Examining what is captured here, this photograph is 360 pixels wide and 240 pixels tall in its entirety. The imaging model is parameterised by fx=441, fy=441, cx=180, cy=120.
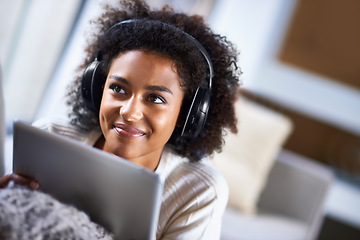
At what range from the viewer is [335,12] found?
3295mm

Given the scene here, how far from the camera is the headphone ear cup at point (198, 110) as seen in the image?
2.71ft

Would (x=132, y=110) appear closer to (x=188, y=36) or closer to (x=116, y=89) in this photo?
(x=116, y=89)

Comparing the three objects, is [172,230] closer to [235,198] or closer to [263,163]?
[235,198]

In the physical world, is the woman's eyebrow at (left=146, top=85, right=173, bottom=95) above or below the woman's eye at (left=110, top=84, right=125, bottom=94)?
above

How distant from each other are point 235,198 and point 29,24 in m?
1.11

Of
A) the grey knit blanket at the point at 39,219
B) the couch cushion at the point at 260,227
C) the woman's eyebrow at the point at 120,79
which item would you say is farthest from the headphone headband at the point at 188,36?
the couch cushion at the point at 260,227

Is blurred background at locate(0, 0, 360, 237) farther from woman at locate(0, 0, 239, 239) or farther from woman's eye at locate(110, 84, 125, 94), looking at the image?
woman's eye at locate(110, 84, 125, 94)

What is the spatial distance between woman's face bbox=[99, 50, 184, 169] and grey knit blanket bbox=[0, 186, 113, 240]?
150 millimetres

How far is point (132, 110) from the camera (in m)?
0.75

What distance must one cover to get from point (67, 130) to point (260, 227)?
1.16 m

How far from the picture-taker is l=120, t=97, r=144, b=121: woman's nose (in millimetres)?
747

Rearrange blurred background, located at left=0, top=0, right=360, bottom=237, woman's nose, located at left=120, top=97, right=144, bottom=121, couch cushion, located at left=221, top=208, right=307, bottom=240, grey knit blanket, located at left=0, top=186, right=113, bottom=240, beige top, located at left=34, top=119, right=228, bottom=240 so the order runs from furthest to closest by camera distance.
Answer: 1. blurred background, located at left=0, top=0, right=360, bottom=237
2. couch cushion, located at left=221, top=208, right=307, bottom=240
3. beige top, located at left=34, top=119, right=228, bottom=240
4. woman's nose, located at left=120, top=97, right=144, bottom=121
5. grey knit blanket, located at left=0, top=186, right=113, bottom=240

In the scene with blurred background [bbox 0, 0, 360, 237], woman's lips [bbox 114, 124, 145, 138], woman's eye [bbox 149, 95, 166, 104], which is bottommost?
woman's lips [bbox 114, 124, 145, 138]

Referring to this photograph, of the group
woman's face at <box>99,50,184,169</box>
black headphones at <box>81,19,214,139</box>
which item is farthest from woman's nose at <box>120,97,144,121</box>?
black headphones at <box>81,19,214,139</box>
